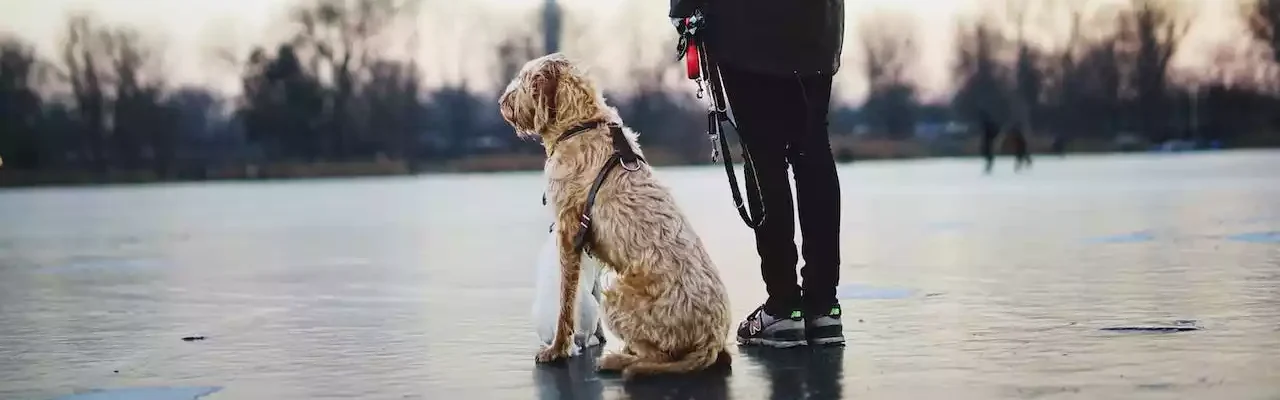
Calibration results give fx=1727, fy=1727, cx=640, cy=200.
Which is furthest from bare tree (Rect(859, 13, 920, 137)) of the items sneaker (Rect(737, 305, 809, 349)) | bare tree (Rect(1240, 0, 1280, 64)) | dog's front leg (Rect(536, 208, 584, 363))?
dog's front leg (Rect(536, 208, 584, 363))

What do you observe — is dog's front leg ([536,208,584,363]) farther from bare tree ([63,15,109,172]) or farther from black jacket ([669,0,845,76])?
bare tree ([63,15,109,172])

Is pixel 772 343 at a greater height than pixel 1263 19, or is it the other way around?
pixel 1263 19

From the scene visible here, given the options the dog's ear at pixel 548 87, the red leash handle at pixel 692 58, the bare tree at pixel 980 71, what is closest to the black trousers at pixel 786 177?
the red leash handle at pixel 692 58

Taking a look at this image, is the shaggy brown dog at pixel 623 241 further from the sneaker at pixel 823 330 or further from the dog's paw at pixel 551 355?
the sneaker at pixel 823 330

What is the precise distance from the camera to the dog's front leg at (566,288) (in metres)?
5.28

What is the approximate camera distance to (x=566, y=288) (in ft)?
17.6

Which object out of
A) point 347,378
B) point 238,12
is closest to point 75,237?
point 347,378

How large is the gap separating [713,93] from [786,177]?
411mm

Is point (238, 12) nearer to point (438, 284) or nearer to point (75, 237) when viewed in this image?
point (75, 237)

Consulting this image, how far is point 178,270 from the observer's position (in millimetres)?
10867

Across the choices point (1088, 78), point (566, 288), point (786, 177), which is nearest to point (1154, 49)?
point (1088, 78)

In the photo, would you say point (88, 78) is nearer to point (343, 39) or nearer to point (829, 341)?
point (343, 39)

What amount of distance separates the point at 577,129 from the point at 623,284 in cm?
53

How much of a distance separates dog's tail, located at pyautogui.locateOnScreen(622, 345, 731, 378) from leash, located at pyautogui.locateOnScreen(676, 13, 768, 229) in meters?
0.72
